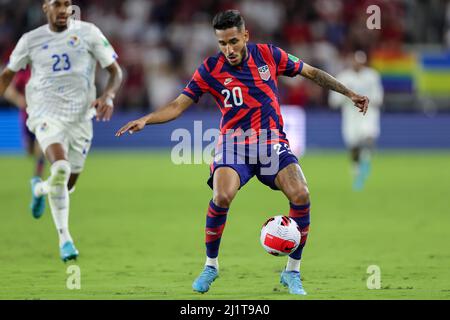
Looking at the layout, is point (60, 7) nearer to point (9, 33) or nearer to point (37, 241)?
point (37, 241)

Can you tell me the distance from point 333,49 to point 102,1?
21.8 feet

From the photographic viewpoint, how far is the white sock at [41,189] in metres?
10.2

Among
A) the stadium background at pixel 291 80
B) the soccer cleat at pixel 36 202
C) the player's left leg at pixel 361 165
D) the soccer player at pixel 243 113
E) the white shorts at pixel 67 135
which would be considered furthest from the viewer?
the stadium background at pixel 291 80

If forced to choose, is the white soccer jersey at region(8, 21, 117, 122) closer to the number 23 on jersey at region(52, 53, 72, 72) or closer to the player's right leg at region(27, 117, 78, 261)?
the number 23 on jersey at region(52, 53, 72, 72)

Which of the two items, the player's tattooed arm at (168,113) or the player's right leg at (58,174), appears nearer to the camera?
the player's tattooed arm at (168,113)

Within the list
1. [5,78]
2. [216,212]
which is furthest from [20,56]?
[216,212]

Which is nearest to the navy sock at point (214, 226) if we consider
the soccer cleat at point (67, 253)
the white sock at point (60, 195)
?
the soccer cleat at point (67, 253)

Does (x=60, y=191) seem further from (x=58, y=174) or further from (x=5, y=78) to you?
(x=5, y=78)

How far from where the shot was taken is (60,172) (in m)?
9.91

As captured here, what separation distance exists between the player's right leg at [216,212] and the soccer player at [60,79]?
87.3 inches

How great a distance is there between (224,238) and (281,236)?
4.07 m

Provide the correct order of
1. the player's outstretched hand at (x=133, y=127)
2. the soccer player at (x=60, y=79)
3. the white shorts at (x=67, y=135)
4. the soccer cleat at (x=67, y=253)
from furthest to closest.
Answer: the white shorts at (x=67, y=135)
the soccer player at (x=60, y=79)
the soccer cleat at (x=67, y=253)
the player's outstretched hand at (x=133, y=127)

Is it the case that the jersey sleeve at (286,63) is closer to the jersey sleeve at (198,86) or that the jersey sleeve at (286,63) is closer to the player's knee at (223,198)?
the jersey sleeve at (198,86)

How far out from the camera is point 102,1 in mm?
27188
